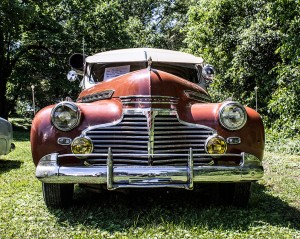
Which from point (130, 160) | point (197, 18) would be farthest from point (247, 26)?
point (130, 160)

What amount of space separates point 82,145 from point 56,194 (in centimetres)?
62

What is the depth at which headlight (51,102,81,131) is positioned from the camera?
3.39 meters

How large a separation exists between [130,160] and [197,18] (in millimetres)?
12836

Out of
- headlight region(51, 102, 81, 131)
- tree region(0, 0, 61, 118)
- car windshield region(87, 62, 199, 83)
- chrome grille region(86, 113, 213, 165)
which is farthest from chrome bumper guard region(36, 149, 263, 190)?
tree region(0, 0, 61, 118)

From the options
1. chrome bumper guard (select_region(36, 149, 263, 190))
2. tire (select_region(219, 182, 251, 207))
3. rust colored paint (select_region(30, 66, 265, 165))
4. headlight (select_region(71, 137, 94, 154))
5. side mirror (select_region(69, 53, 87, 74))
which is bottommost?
tire (select_region(219, 182, 251, 207))

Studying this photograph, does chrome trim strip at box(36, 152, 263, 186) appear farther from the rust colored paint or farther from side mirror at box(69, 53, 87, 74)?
side mirror at box(69, 53, 87, 74)

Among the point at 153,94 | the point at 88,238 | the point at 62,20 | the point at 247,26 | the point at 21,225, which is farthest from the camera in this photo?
the point at 62,20

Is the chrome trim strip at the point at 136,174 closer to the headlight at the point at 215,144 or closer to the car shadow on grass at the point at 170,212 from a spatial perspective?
the headlight at the point at 215,144

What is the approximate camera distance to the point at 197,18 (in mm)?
15188

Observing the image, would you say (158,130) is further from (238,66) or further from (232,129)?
(238,66)

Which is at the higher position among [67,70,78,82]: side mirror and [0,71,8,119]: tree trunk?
[67,70,78,82]: side mirror

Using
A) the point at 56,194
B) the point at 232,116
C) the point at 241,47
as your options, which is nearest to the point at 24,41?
the point at 241,47

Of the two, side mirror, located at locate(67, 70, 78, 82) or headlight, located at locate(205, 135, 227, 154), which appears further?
side mirror, located at locate(67, 70, 78, 82)

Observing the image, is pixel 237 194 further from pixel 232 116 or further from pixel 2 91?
pixel 2 91
